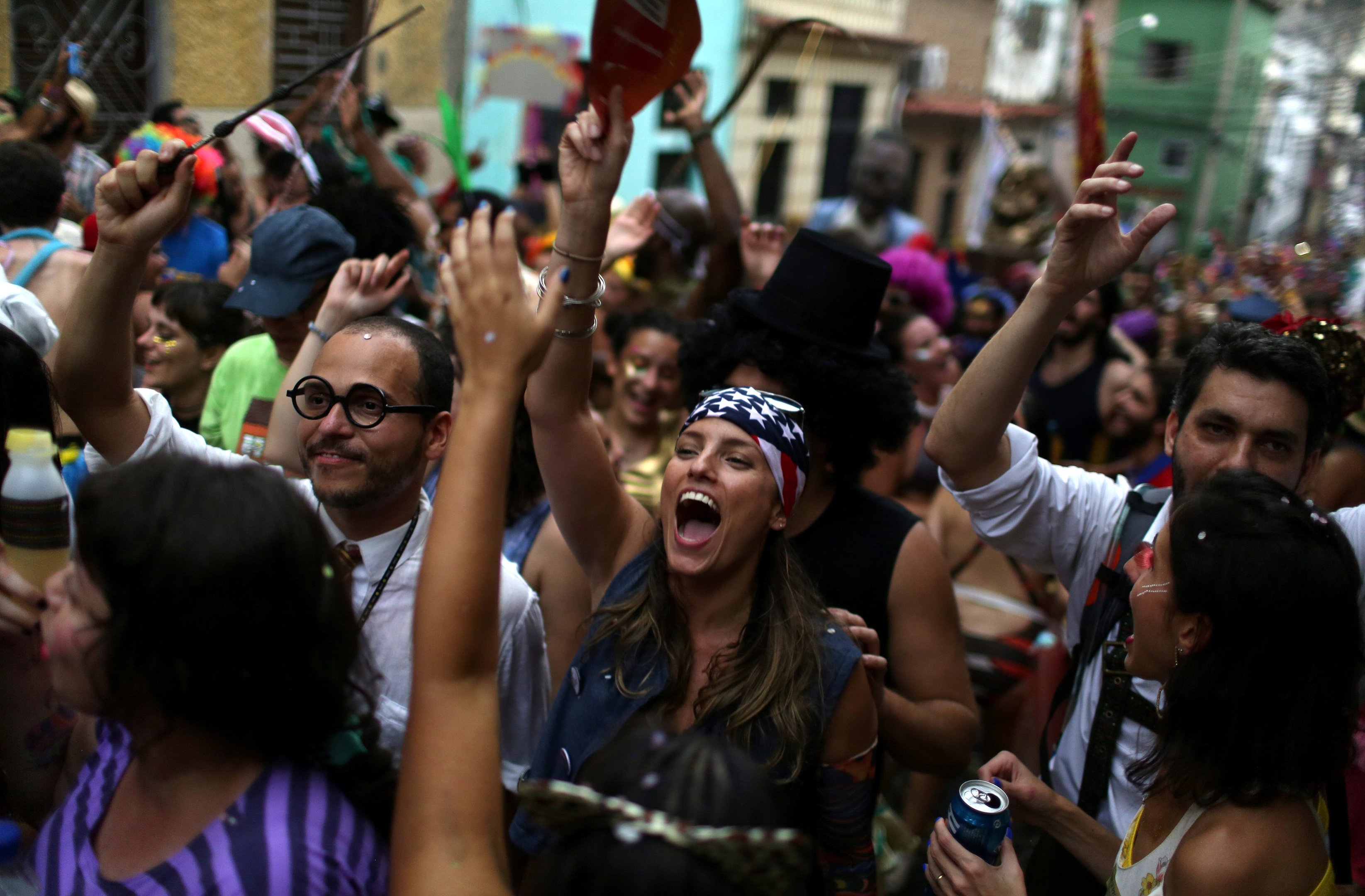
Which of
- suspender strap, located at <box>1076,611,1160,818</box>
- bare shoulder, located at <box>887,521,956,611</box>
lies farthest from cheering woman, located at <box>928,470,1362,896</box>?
bare shoulder, located at <box>887,521,956,611</box>

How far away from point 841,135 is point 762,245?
1972 centimetres

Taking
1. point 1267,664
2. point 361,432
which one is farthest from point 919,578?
point 361,432

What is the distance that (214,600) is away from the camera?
1346mm

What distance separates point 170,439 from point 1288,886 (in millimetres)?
2420

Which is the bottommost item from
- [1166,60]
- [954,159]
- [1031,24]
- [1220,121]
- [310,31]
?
[310,31]

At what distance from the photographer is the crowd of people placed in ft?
4.50

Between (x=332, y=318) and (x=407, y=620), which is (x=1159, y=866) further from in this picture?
(x=332, y=318)

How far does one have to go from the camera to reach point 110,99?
29.0ft

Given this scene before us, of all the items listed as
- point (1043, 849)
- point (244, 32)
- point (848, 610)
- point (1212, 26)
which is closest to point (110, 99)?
point (244, 32)

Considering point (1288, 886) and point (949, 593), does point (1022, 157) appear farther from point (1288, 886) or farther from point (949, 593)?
point (1288, 886)

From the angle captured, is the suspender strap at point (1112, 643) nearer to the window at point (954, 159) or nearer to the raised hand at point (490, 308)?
the raised hand at point (490, 308)

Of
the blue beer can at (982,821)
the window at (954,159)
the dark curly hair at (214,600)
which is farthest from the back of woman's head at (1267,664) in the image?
the window at (954,159)

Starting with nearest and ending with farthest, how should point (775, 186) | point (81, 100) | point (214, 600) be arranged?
point (214, 600) < point (81, 100) < point (775, 186)

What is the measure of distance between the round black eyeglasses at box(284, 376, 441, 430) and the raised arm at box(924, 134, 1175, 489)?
4.21 ft
